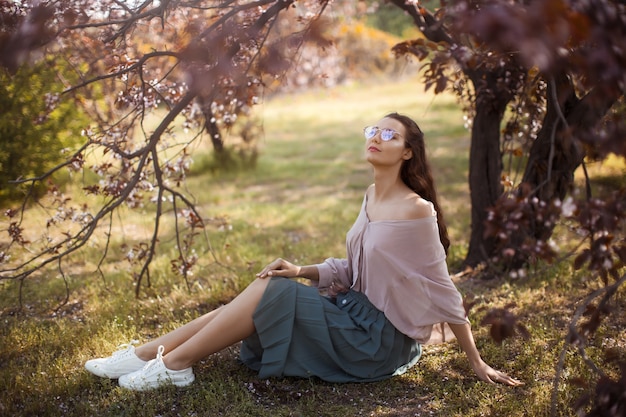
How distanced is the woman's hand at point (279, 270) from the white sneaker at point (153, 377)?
0.58 metres

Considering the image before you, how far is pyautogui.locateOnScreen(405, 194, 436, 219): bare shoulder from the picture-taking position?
2738 millimetres

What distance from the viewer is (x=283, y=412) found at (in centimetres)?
259

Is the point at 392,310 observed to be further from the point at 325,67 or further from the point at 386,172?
the point at 325,67

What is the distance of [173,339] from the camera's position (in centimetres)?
283

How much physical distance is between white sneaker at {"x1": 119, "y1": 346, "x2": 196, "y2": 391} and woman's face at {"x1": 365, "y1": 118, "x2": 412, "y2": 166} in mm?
1331

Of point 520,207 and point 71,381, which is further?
point 71,381

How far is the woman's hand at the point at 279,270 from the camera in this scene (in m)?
2.77

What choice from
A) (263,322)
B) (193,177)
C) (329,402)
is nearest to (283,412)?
(329,402)

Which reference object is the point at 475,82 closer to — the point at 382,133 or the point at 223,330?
the point at 382,133

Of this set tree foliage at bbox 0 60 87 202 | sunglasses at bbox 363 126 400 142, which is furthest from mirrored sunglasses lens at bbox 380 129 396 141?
tree foliage at bbox 0 60 87 202

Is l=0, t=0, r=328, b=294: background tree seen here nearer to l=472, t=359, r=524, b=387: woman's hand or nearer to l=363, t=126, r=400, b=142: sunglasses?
l=363, t=126, r=400, b=142: sunglasses

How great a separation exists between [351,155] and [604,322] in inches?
235

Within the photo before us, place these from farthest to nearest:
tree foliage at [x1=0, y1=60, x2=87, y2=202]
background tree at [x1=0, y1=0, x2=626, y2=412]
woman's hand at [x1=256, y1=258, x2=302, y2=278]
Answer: tree foliage at [x1=0, y1=60, x2=87, y2=202], woman's hand at [x1=256, y1=258, x2=302, y2=278], background tree at [x1=0, y1=0, x2=626, y2=412]

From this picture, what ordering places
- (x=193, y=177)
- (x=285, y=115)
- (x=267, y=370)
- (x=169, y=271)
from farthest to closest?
(x=285, y=115) → (x=193, y=177) → (x=169, y=271) → (x=267, y=370)
